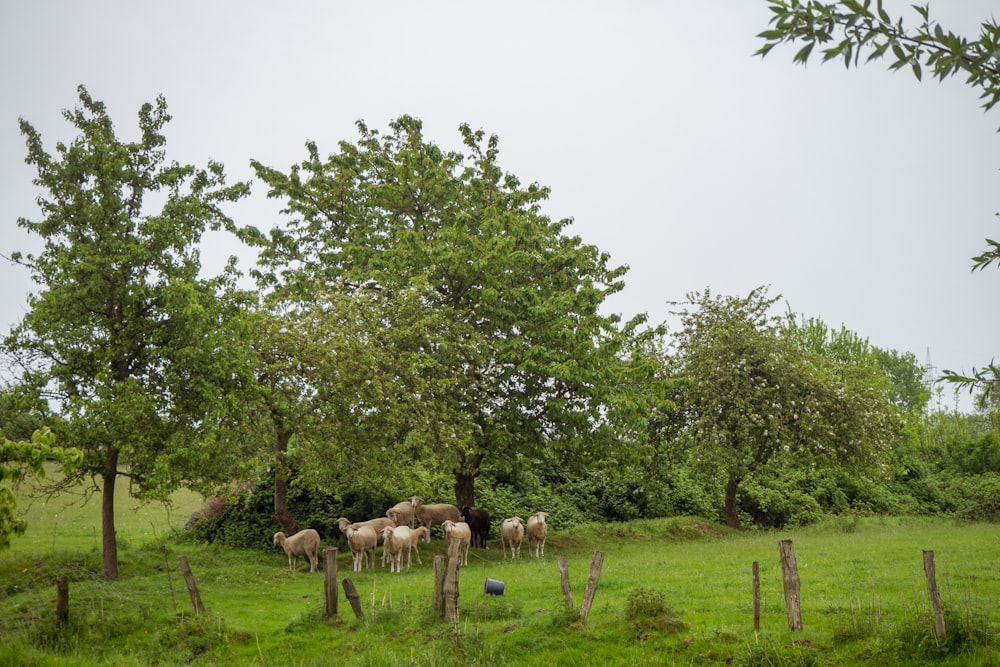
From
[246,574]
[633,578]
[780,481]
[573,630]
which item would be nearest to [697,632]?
[573,630]

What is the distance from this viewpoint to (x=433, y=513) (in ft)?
93.8

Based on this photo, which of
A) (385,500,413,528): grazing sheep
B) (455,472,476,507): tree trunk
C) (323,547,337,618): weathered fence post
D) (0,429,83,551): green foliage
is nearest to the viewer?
(0,429,83,551): green foliage

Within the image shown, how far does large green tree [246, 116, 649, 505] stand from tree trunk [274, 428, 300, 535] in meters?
1.83

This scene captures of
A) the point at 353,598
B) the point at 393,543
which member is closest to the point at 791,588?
the point at 353,598

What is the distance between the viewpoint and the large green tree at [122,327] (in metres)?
20.0

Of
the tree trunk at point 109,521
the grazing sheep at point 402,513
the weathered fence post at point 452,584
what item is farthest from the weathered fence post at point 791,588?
the tree trunk at point 109,521

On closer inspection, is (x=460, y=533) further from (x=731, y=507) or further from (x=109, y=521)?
(x=731, y=507)

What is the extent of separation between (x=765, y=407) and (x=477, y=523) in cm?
1477

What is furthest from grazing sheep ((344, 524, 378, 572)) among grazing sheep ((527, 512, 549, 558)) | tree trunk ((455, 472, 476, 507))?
tree trunk ((455, 472, 476, 507))

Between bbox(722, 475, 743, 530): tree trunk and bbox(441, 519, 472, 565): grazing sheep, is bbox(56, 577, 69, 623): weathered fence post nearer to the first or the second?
bbox(441, 519, 472, 565): grazing sheep

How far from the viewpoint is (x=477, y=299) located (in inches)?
1149

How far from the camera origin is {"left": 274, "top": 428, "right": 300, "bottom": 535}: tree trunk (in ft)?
84.3

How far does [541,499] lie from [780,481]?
16.3 meters

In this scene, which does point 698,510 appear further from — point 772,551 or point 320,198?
point 320,198
